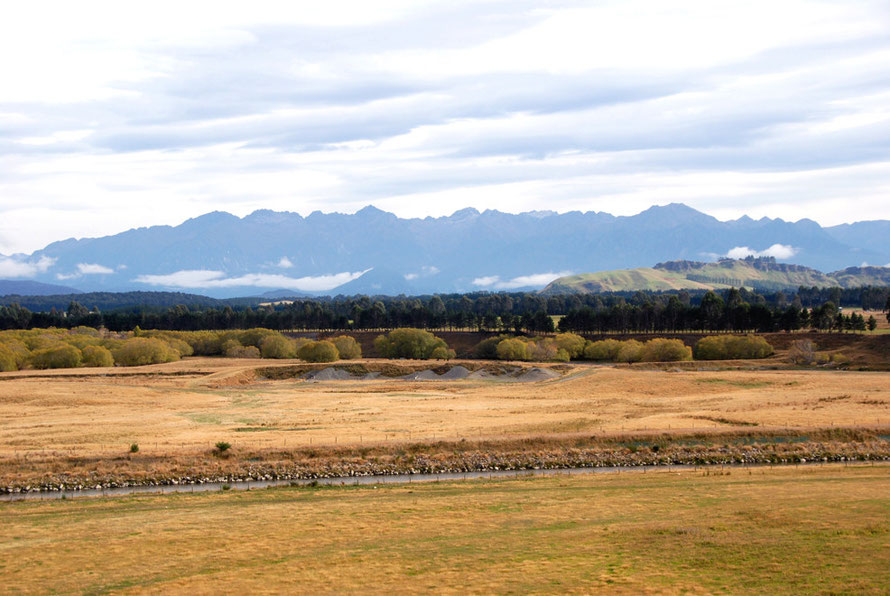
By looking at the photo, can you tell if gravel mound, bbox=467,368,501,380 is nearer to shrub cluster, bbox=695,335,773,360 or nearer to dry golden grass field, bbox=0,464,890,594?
shrub cluster, bbox=695,335,773,360

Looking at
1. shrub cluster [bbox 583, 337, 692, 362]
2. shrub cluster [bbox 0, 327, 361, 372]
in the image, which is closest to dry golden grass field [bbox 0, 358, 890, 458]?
shrub cluster [bbox 0, 327, 361, 372]

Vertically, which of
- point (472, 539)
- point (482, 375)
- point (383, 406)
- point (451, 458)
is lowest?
point (482, 375)

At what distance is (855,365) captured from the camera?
13612 centimetres

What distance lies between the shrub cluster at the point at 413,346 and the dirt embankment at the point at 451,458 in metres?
115

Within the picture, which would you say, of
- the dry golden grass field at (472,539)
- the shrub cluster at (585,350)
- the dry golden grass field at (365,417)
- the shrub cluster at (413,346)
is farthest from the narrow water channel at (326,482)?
the shrub cluster at (413,346)

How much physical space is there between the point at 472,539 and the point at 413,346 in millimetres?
144261

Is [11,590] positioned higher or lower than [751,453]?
higher

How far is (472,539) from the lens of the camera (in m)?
33.6

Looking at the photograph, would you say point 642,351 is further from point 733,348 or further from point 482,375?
point 482,375

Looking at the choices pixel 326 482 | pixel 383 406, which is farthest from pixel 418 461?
pixel 383 406

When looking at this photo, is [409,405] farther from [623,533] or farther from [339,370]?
[623,533]

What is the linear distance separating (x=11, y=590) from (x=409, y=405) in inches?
2635

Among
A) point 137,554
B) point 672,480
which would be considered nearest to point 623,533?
point 672,480

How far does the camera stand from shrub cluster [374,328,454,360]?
17750 centimetres
